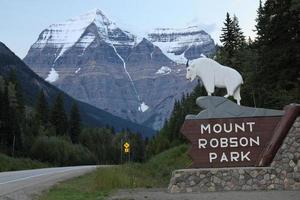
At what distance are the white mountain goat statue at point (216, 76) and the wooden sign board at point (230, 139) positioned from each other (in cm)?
146

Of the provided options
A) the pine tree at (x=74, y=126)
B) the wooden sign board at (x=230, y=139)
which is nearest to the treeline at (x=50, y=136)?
the pine tree at (x=74, y=126)

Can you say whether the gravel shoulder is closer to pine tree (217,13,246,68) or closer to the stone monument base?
the stone monument base

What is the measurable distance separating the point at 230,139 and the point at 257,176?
155cm

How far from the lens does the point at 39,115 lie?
408 ft

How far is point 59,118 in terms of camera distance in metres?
130

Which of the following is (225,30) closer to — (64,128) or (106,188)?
(106,188)

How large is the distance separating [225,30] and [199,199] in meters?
49.4

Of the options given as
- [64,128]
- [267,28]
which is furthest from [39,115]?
[267,28]

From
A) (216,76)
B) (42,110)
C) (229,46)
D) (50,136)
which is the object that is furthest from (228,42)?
(42,110)

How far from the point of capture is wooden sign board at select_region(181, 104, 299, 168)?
18969mm

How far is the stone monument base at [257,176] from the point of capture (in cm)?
1834

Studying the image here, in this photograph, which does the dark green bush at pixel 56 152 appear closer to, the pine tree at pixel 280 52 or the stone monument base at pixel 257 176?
the pine tree at pixel 280 52

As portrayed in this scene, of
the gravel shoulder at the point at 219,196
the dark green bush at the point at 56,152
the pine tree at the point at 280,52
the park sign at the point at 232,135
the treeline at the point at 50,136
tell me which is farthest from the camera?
the dark green bush at the point at 56,152

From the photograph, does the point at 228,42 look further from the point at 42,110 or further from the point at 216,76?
the point at 42,110
